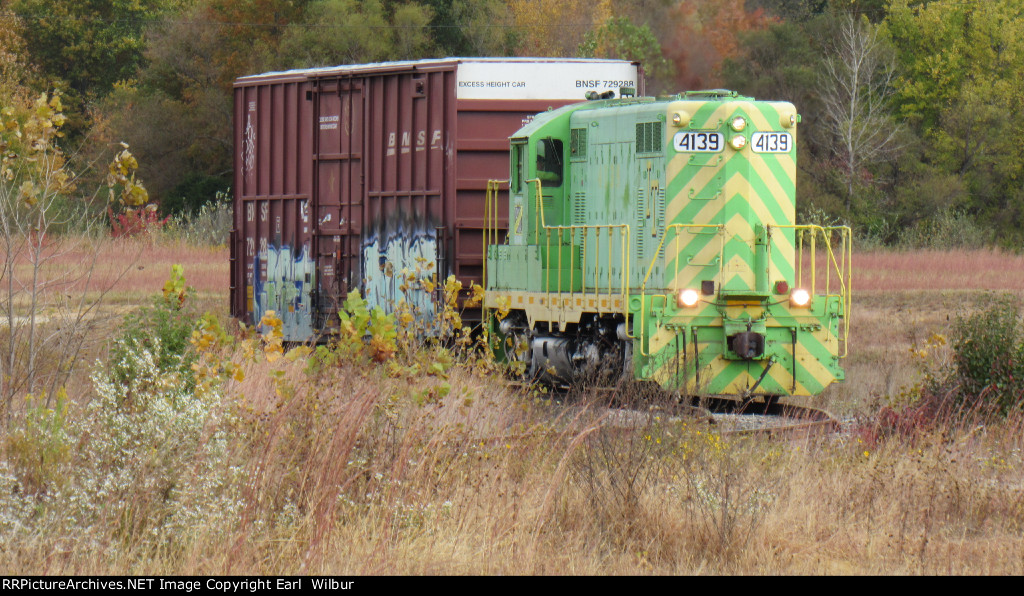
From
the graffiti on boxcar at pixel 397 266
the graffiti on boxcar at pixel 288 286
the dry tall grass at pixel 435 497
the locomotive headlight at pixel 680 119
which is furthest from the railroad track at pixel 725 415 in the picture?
the graffiti on boxcar at pixel 288 286

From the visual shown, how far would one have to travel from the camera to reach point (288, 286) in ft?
53.4

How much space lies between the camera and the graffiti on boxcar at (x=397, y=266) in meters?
14.1

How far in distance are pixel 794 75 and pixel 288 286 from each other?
27.9 m

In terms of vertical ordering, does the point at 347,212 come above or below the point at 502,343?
above

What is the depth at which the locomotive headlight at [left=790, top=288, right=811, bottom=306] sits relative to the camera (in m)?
11.7

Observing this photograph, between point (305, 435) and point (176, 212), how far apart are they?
120 feet

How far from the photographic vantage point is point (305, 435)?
6.95m

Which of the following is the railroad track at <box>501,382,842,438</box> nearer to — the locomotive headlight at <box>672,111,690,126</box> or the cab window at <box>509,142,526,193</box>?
the cab window at <box>509,142,526,193</box>

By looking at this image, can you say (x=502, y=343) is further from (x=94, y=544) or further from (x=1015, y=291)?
(x=1015, y=291)

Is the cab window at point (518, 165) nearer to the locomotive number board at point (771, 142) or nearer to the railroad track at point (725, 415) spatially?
the railroad track at point (725, 415)

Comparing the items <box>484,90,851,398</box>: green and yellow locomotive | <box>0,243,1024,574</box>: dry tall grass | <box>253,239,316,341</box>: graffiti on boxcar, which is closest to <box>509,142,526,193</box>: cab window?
<box>484,90,851,398</box>: green and yellow locomotive

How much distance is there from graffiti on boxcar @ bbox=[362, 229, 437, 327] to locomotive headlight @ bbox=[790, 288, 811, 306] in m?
3.99

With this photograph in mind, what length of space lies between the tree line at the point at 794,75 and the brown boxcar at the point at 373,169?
70.5 ft
